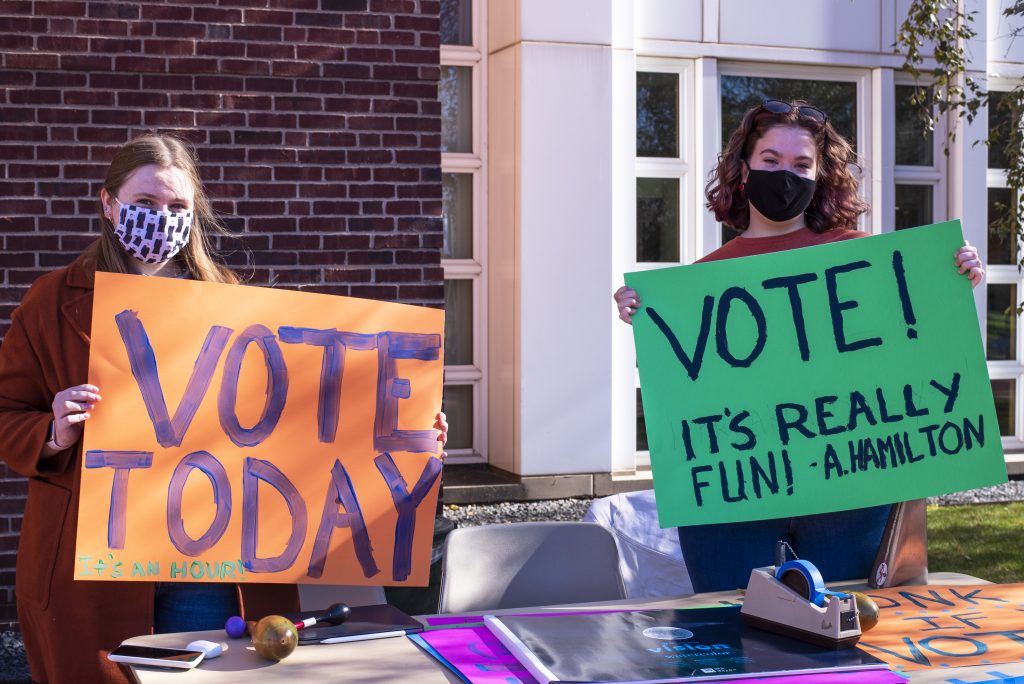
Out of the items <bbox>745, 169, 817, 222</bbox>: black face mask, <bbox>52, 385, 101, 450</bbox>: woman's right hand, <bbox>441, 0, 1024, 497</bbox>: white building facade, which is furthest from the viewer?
<bbox>441, 0, 1024, 497</bbox>: white building facade

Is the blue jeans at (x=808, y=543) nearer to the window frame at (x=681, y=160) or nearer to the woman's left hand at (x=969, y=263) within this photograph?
the woman's left hand at (x=969, y=263)

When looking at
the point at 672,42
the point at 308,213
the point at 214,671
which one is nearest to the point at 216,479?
the point at 214,671

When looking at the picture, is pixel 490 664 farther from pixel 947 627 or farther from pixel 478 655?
pixel 947 627

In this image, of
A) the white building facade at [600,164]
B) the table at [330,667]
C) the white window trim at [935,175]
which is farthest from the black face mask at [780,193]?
the white window trim at [935,175]

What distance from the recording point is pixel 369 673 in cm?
210

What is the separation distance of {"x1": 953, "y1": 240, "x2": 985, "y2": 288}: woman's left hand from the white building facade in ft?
13.0

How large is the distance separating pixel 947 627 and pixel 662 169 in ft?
18.6

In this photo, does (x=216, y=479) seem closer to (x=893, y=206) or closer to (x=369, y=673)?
(x=369, y=673)

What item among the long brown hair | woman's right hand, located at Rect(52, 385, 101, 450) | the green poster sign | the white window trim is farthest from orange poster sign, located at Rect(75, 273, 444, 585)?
the white window trim

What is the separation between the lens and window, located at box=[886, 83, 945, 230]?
8.35m

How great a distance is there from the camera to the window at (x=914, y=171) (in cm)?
835

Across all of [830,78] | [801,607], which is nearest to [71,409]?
[801,607]

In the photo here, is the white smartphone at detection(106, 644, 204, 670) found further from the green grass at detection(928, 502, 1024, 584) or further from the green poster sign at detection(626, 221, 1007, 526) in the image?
the green grass at detection(928, 502, 1024, 584)

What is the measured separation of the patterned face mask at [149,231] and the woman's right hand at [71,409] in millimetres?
361
